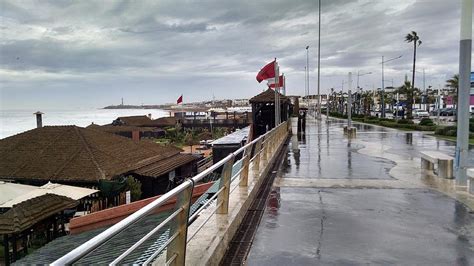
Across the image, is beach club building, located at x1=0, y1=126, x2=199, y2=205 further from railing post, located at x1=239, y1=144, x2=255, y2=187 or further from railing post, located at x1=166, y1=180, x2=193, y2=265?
railing post, located at x1=166, y1=180, x2=193, y2=265

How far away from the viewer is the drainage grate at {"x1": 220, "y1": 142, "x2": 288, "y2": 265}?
4605 millimetres

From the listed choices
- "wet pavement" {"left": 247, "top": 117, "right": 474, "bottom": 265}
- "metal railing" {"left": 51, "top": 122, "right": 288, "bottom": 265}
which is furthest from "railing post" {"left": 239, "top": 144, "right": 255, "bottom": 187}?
"metal railing" {"left": 51, "top": 122, "right": 288, "bottom": 265}

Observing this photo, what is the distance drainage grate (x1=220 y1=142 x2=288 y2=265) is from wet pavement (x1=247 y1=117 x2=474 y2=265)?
0.10m

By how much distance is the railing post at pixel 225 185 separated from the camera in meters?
5.27

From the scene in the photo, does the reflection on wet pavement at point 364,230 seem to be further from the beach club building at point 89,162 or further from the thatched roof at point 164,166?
the thatched roof at point 164,166

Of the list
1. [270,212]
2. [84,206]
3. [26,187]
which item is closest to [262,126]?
[84,206]

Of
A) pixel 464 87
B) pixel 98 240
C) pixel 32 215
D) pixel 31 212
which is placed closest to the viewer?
pixel 98 240

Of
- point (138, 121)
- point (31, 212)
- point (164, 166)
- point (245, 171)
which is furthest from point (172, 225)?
point (138, 121)

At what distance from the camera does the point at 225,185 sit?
17.4 ft

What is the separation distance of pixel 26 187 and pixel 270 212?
46.1 feet

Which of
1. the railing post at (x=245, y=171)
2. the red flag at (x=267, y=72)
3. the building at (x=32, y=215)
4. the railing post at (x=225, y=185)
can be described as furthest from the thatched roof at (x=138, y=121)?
the railing post at (x=225, y=185)

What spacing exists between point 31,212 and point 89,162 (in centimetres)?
730

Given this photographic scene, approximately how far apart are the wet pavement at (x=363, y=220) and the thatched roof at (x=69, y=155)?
1200 cm

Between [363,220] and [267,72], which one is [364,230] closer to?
[363,220]
